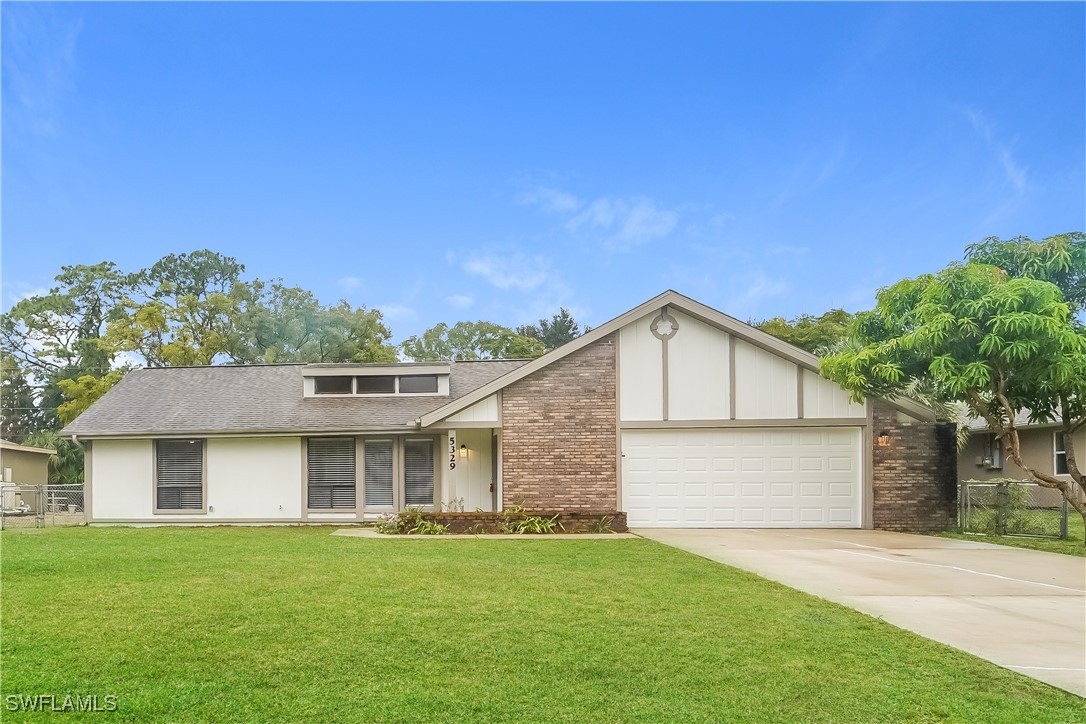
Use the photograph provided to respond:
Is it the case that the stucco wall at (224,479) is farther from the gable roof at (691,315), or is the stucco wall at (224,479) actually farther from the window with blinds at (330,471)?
the gable roof at (691,315)

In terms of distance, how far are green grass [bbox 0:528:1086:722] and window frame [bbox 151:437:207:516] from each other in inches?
349

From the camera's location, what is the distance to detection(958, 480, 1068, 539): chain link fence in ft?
49.3

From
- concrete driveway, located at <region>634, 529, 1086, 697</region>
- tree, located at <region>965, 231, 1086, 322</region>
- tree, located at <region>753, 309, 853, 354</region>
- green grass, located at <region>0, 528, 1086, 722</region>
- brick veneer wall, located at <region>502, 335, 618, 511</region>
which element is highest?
tree, located at <region>753, 309, 853, 354</region>

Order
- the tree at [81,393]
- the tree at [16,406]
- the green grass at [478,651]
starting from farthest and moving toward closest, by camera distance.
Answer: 1. the tree at [16,406]
2. the tree at [81,393]
3. the green grass at [478,651]

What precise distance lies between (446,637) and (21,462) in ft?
96.2

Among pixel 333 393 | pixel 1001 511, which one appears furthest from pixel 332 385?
pixel 1001 511

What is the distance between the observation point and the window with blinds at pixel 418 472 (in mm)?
18000

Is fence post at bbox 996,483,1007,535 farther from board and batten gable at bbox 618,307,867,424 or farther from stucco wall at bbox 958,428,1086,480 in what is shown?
stucco wall at bbox 958,428,1086,480

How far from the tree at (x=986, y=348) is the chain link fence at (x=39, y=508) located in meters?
18.9

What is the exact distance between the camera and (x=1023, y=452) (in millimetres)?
24875

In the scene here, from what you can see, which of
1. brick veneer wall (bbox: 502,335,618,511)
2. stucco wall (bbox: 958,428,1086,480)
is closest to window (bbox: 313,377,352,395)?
brick veneer wall (bbox: 502,335,618,511)

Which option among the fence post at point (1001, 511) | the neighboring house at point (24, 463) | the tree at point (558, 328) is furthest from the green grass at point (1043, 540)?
the tree at point (558, 328)

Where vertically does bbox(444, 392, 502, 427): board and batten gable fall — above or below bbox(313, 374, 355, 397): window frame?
below

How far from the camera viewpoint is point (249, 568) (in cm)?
935
